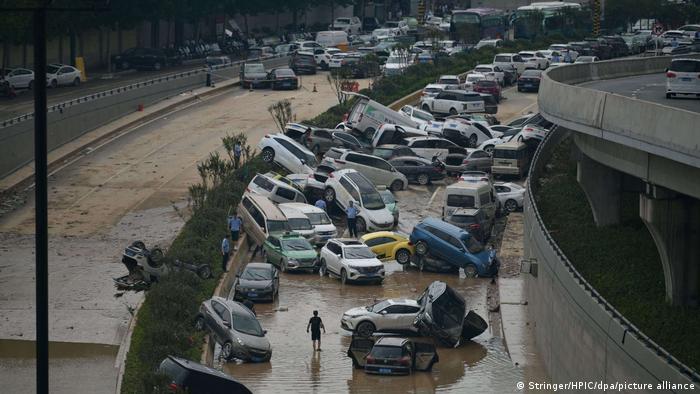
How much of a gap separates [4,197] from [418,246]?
15.3 metres

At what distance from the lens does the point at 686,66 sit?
3131cm

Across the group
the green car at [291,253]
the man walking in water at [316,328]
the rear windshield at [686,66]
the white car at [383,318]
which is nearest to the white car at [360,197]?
the green car at [291,253]

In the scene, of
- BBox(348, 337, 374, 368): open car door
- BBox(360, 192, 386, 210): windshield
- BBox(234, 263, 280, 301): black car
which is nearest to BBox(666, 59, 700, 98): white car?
BBox(348, 337, 374, 368): open car door

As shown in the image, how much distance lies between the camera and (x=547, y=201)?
122 feet

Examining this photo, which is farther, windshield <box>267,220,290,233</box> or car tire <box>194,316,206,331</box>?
windshield <box>267,220,290,233</box>

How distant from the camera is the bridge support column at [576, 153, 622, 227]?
3130cm

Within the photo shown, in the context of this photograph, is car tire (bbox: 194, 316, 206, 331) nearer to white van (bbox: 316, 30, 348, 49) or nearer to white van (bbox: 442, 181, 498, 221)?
white van (bbox: 442, 181, 498, 221)

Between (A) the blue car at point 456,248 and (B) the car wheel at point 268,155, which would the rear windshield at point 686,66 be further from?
(B) the car wheel at point 268,155

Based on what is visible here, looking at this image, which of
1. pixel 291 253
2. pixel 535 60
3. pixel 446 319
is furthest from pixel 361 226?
pixel 535 60

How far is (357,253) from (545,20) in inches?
2391

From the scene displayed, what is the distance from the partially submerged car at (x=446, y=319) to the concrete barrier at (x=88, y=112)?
71.4 ft

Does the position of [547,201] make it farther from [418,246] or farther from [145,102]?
[145,102]

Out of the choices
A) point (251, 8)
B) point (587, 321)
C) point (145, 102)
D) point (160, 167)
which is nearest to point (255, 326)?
point (587, 321)

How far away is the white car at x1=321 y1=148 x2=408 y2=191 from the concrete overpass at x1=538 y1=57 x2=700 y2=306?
12942 mm
